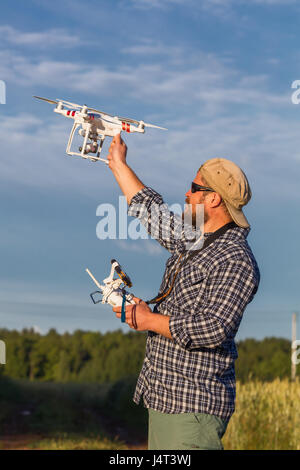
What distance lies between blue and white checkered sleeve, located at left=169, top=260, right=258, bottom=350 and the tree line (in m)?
17.6

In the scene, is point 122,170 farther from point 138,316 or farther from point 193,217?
point 138,316

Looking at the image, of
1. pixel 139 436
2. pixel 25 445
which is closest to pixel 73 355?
pixel 139 436

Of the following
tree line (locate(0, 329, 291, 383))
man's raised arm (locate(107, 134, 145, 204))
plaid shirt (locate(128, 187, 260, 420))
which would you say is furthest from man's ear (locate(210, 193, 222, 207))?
tree line (locate(0, 329, 291, 383))

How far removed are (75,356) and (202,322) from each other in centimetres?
2196

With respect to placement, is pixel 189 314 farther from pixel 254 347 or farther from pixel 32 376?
pixel 254 347

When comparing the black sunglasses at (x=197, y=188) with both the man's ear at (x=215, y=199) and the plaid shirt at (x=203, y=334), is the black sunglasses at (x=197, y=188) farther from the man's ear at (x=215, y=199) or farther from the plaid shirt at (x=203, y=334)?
the plaid shirt at (x=203, y=334)

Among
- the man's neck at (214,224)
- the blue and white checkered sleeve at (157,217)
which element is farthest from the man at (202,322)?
the blue and white checkered sleeve at (157,217)

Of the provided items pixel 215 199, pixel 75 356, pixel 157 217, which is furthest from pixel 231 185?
pixel 75 356

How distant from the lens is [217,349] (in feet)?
12.6

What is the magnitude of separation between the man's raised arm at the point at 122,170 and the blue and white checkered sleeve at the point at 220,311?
1.04 metres

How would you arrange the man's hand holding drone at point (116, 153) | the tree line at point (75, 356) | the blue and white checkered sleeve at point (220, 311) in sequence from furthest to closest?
the tree line at point (75, 356) < the man's hand holding drone at point (116, 153) < the blue and white checkered sleeve at point (220, 311)

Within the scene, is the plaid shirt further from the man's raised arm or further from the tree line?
the tree line

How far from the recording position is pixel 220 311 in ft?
11.9

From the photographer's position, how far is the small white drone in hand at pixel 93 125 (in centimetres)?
421
